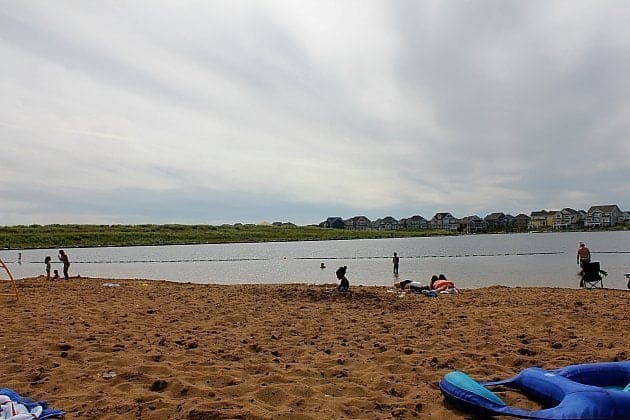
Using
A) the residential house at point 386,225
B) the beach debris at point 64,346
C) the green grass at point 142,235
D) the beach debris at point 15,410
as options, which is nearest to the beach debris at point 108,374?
the beach debris at point 15,410

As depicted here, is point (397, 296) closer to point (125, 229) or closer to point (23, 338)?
point (23, 338)

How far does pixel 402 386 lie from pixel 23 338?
6.33 metres

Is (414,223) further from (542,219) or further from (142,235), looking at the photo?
(142,235)

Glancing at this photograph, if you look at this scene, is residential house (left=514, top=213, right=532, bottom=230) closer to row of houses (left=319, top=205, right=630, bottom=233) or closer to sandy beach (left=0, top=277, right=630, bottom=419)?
row of houses (left=319, top=205, right=630, bottom=233)

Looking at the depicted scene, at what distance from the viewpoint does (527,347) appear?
7.51 m

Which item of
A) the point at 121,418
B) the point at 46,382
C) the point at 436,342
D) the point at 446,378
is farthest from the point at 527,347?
the point at 46,382

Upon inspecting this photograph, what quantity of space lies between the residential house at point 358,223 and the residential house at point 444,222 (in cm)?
2627

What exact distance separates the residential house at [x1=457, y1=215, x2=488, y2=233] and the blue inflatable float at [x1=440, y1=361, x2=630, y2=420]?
172m

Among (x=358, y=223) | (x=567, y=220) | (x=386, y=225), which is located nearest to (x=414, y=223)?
(x=386, y=225)

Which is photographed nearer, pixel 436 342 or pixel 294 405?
pixel 294 405

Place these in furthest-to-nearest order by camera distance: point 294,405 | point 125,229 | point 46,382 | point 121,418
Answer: point 125,229, point 46,382, point 294,405, point 121,418

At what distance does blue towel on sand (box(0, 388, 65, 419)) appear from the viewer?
183 inches

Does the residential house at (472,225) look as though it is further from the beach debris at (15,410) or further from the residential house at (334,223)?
the beach debris at (15,410)

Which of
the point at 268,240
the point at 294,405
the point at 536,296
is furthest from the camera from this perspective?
the point at 268,240
